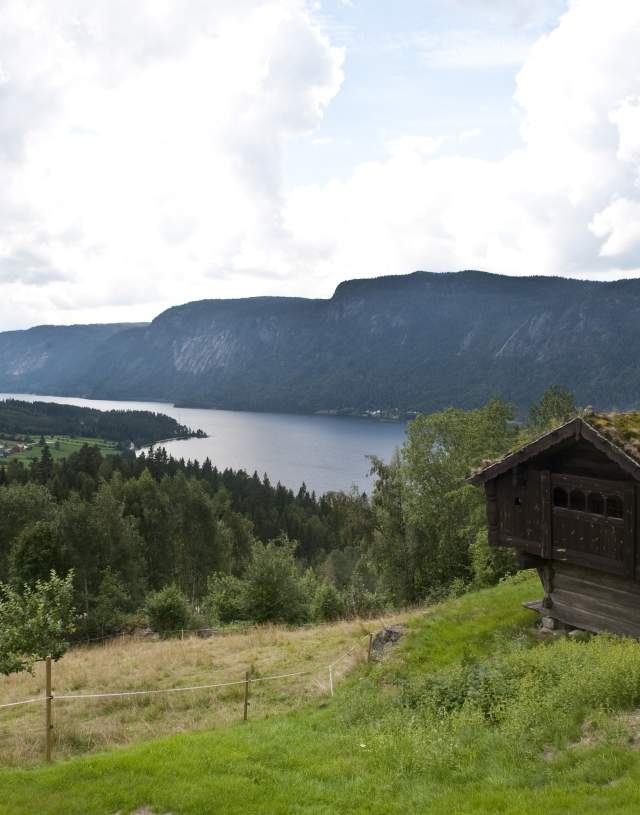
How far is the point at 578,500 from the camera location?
17.6 metres

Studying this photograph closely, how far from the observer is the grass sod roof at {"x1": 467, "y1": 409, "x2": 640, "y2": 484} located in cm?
1580

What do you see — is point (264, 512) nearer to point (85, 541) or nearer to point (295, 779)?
point (85, 541)

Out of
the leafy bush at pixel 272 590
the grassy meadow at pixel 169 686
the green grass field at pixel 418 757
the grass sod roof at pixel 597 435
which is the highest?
the grass sod roof at pixel 597 435

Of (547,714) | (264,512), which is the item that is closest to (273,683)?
(547,714)

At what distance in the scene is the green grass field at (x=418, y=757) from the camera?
9312mm

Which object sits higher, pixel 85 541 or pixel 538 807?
pixel 538 807

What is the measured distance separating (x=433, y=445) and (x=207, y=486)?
259 ft

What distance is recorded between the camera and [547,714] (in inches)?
440

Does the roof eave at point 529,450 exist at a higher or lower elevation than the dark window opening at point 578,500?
higher

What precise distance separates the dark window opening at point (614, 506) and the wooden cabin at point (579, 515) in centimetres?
3

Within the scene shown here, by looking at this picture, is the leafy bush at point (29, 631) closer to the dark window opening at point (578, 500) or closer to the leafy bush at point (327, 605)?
the dark window opening at point (578, 500)

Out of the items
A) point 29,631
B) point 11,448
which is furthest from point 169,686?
point 11,448

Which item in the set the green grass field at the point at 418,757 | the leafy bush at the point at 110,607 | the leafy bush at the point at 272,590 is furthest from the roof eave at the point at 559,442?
the leafy bush at the point at 110,607

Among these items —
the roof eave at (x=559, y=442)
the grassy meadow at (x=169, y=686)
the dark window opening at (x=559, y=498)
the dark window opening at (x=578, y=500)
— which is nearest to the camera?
the grassy meadow at (x=169, y=686)
